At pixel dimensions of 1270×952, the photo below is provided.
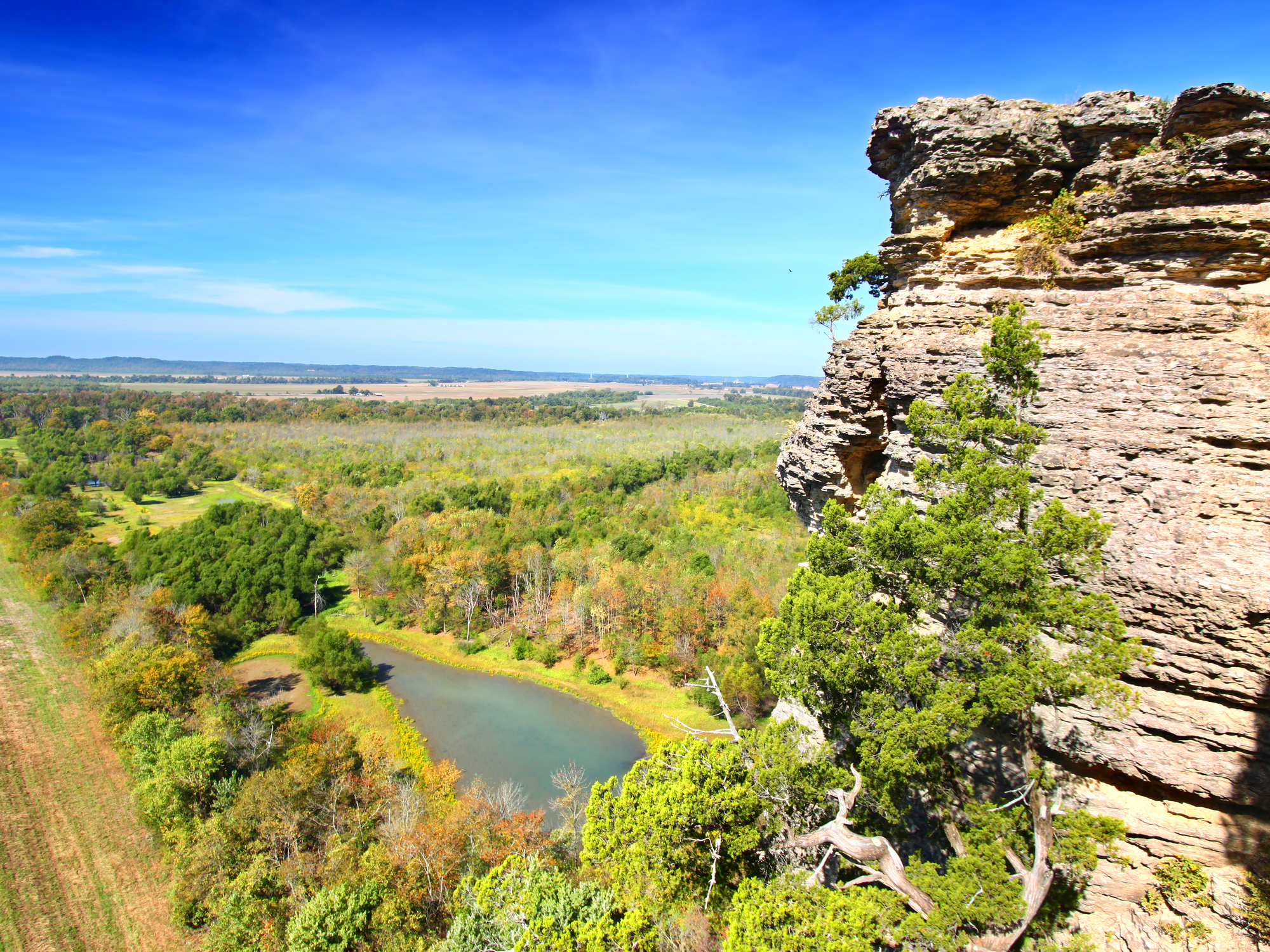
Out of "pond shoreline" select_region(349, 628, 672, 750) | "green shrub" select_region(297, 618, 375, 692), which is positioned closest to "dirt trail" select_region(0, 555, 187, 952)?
"green shrub" select_region(297, 618, 375, 692)

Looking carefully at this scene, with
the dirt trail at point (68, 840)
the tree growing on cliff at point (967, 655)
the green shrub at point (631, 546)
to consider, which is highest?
the tree growing on cliff at point (967, 655)

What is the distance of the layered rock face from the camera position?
7363 mm

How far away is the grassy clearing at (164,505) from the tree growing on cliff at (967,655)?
2400 inches

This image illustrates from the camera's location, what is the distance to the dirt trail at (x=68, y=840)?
1603 cm

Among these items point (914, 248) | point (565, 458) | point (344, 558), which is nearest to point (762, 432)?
point (565, 458)

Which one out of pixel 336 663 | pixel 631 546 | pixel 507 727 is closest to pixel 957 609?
pixel 507 727

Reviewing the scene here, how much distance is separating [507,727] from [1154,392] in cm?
2761

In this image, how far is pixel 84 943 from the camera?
1567 centimetres

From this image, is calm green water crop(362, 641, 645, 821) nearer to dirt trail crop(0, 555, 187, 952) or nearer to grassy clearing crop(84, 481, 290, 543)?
dirt trail crop(0, 555, 187, 952)

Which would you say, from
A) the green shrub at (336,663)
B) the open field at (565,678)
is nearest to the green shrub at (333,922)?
the open field at (565,678)

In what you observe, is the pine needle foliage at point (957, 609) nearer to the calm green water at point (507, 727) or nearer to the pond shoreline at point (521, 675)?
the calm green water at point (507, 727)

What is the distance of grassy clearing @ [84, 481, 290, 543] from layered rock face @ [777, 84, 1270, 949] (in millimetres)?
62430

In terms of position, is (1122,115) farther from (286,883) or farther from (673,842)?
(286,883)

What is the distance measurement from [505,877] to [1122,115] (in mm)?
17731
